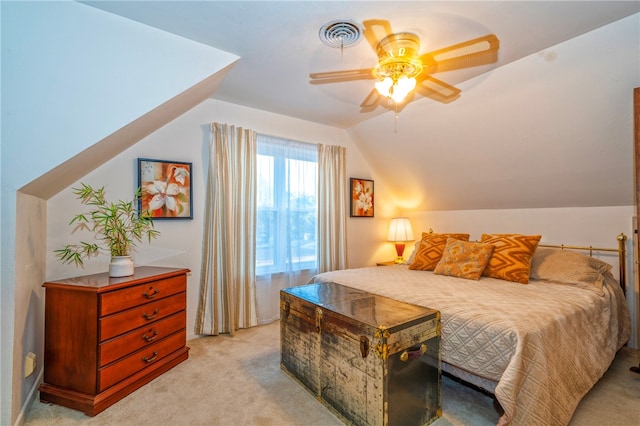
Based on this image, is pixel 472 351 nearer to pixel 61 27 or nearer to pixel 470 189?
pixel 470 189

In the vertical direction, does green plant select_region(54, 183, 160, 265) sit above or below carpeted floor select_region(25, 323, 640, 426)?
above

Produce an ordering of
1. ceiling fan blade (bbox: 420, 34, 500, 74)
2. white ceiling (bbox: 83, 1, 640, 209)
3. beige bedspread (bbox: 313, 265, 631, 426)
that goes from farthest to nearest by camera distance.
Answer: ceiling fan blade (bbox: 420, 34, 500, 74), white ceiling (bbox: 83, 1, 640, 209), beige bedspread (bbox: 313, 265, 631, 426)

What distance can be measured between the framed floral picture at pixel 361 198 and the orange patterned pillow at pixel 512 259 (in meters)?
1.84

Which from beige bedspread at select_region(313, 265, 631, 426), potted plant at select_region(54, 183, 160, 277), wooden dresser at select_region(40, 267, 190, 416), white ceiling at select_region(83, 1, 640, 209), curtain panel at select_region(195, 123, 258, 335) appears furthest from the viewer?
curtain panel at select_region(195, 123, 258, 335)

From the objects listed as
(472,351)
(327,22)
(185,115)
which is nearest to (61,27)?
(185,115)

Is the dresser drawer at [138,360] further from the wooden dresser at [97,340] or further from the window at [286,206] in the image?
the window at [286,206]

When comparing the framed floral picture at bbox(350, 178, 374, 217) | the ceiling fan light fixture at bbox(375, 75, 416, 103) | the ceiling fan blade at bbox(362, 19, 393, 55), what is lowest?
the framed floral picture at bbox(350, 178, 374, 217)

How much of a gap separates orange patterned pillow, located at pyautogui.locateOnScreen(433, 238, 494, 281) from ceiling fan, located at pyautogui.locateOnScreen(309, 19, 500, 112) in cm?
154

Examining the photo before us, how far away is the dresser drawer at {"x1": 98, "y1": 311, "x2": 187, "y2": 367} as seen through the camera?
75.1 inches

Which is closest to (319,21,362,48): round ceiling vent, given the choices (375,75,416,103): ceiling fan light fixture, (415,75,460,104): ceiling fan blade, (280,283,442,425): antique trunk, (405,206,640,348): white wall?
(375,75,416,103): ceiling fan light fixture

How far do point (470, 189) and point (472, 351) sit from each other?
2.44 metres

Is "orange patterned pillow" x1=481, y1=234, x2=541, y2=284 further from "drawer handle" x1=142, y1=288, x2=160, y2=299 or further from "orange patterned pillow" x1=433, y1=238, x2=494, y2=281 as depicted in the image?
"drawer handle" x1=142, y1=288, x2=160, y2=299

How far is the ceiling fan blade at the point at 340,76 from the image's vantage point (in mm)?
2486

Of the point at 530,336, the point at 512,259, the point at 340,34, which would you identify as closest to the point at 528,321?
the point at 530,336
